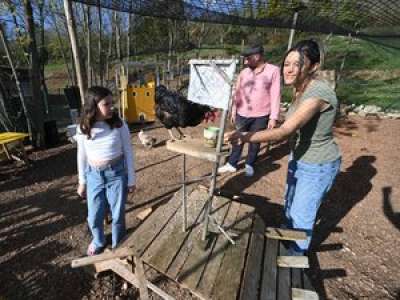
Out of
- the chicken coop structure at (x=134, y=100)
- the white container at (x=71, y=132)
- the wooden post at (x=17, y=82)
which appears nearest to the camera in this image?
the wooden post at (x=17, y=82)

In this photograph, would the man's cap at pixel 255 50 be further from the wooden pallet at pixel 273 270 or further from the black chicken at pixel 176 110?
the wooden pallet at pixel 273 270

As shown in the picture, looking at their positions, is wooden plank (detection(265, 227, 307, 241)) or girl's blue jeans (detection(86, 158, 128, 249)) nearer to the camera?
girl's blue jeans (detection(86, 158, 128, 249))

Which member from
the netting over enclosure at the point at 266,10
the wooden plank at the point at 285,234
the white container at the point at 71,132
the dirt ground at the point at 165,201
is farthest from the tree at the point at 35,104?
the wooden plank at the point at 285,234

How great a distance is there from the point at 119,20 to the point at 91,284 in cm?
983

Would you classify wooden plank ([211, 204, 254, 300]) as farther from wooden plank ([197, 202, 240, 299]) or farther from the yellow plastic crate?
the yellow plastic crate

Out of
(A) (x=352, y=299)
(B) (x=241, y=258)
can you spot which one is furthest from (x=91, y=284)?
(A) (x=352, y=299)

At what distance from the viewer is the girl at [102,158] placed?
6.22ft

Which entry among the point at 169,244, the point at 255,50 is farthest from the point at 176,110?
the point at 255,50

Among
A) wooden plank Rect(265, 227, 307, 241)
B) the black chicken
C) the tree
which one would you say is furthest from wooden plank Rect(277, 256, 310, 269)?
the tree

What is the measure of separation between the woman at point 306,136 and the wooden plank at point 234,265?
422 millimetres

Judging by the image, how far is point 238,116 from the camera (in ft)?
11.6

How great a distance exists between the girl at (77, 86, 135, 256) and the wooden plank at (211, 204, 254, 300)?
3.10 feet

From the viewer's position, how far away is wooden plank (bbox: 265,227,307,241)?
2.17 metres

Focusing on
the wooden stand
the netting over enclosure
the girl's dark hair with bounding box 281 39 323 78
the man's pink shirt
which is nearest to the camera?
the girl's dark hair with bounding box 281 39 323 78
